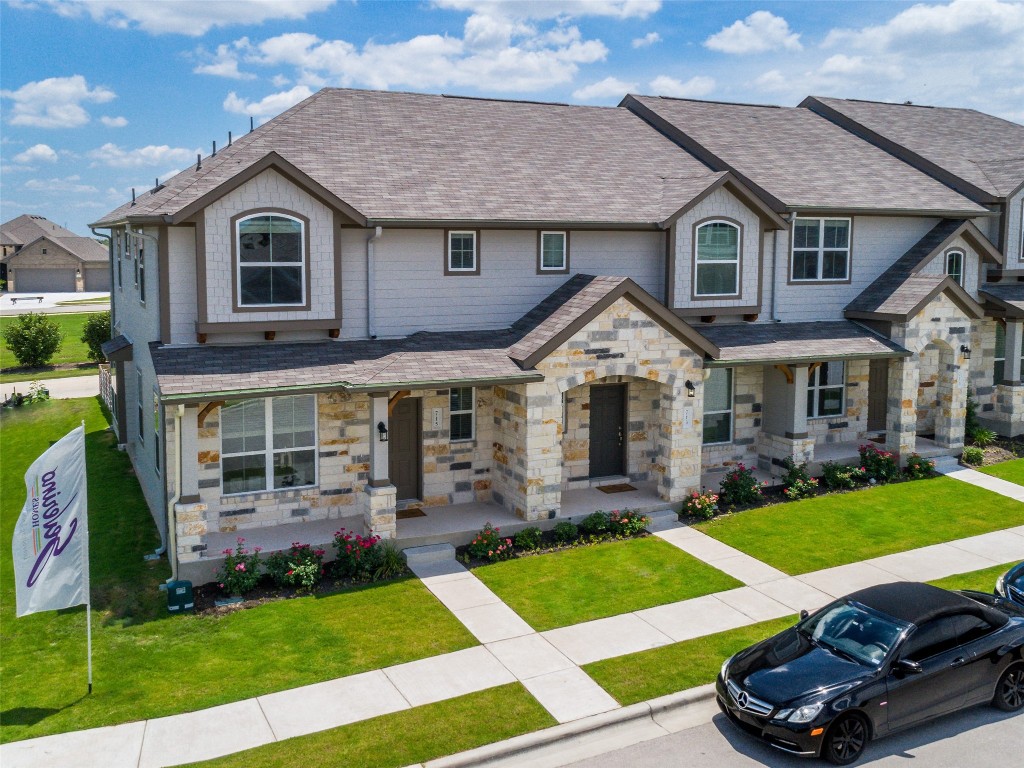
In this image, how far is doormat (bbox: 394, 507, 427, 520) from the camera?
17.8 metres

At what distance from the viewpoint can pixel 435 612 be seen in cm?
1444

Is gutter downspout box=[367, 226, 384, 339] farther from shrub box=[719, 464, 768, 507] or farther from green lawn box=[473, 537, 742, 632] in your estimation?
shrub box=[719, 464, 768, 507]

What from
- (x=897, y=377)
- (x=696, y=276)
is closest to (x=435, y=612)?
(x=696, y=276)

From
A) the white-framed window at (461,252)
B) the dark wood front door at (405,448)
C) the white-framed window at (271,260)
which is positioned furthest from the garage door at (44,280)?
the white-framed window at (271,260)

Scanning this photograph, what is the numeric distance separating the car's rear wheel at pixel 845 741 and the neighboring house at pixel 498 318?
320 inches

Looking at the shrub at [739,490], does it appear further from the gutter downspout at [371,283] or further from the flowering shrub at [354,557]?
the gutter downspout at [371,283]

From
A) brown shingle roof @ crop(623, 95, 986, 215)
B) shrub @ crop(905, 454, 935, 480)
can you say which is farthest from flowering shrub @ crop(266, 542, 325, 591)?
shrub @ crop(905, 454, 935, 480)

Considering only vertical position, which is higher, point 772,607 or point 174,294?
point 174,294

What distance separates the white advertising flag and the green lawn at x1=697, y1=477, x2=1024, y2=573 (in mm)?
11257

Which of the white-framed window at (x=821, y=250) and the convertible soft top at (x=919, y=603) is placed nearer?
the convertible soft top at (x=919, y=603)

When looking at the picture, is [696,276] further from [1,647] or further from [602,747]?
[1,647]

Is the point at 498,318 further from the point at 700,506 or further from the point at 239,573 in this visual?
the point at 239,573

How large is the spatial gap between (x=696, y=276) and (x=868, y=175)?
281 inches

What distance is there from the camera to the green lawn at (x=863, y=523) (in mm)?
17234
